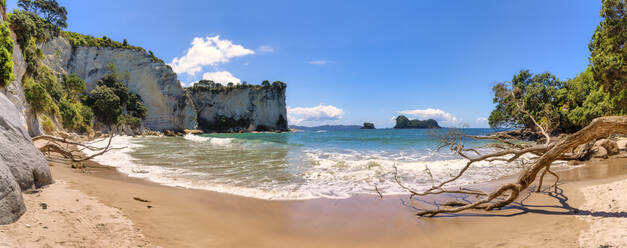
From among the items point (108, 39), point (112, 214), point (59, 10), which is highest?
point (59, 10)

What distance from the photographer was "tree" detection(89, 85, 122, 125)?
126 ft

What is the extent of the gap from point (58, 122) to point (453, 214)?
29.0 metres

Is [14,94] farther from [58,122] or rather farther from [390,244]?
[390,244]

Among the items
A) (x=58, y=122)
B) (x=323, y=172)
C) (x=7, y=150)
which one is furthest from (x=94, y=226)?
(x=58, y=122)

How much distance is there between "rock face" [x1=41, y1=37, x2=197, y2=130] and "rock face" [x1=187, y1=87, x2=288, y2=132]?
46.8ft

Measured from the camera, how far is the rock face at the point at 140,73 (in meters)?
36.3

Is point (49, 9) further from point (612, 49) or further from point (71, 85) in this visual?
point (612, 49)

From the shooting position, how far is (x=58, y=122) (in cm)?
2052

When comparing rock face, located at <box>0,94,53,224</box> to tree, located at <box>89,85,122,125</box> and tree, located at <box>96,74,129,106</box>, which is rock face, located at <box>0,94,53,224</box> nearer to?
tree, located at <box>89,85,122,125</box>

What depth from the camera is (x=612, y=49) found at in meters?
11.4

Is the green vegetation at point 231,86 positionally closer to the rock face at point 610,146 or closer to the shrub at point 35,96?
the shrub at point 35,96

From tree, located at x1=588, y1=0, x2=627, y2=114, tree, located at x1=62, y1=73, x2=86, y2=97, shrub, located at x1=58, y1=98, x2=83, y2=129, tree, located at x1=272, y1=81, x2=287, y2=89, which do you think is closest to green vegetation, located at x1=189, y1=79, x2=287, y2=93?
tree, located at x1=272, y1=81, x2=287, y2=89

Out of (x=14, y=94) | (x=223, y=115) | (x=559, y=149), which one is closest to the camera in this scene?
(x=559, y=149)

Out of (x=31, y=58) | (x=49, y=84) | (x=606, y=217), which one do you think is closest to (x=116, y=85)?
(x=49, y=84)
